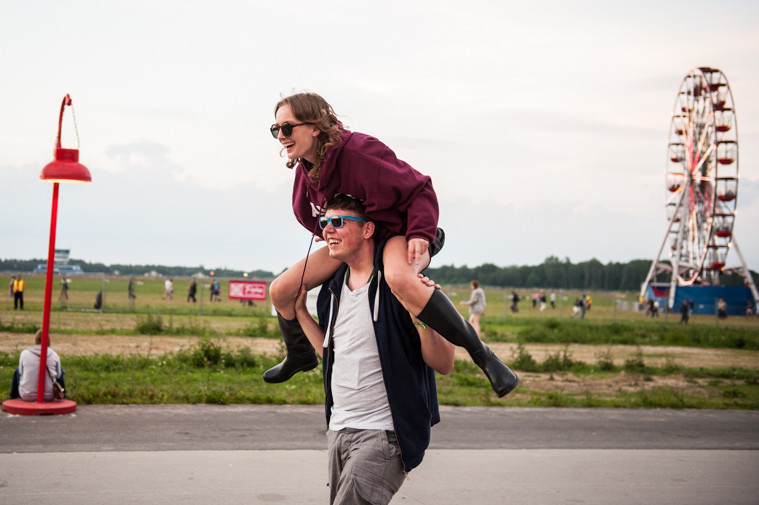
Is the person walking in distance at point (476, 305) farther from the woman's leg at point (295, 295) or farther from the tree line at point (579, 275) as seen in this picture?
the tree line at point (579, 275)

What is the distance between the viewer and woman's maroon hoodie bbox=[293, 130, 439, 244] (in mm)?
3014

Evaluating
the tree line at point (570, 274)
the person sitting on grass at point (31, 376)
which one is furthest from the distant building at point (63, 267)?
the person sitting on grass at point (31, 376)

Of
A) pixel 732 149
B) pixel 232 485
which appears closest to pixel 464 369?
pixel 232 485

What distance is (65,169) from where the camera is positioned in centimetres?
764

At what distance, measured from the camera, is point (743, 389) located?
12.8m

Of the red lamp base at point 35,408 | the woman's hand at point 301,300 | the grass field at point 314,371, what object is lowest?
the grass field at point 314,371

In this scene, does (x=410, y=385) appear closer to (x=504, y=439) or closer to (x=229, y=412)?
(x=504, y=439)

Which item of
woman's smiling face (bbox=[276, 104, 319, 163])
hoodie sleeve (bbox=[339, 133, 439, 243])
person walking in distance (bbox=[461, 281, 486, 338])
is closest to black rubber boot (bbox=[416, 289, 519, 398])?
hoodie sleeve (bbox=[339, 133, 439, 243])

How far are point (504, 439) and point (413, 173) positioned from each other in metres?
5.16

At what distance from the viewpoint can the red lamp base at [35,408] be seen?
7.52 metres

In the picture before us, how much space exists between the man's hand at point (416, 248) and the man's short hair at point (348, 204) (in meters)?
0.28

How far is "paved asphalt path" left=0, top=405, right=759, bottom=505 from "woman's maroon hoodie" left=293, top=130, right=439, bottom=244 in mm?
2634

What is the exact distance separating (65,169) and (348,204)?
5.55 m

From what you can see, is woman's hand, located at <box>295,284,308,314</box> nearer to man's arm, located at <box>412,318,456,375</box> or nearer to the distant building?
man's arm, located at <box>412,318,456,375</box>
